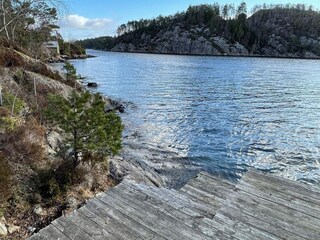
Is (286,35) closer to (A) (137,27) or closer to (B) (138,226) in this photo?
(A) (137,27)

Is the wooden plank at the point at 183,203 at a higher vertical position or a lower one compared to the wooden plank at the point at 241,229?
lower

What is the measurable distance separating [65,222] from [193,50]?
131339 millimetres

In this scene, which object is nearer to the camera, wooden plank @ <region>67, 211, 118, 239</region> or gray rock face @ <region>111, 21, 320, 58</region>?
wooden plank @ <region>67, 211, 118, 239</region>

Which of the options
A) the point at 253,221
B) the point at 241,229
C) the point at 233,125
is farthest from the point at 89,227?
the point at 233,125

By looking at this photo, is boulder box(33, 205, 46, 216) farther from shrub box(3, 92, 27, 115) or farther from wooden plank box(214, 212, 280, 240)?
shrub box(3, 92, 27, 115)

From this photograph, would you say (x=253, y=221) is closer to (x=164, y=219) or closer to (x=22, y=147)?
(x=164, y=219)

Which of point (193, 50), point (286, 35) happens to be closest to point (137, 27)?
point (193, 50)

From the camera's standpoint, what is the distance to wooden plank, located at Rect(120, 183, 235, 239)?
3.92m

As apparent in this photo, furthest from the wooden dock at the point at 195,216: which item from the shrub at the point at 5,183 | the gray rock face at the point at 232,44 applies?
the gray rock face at the point at 232,44

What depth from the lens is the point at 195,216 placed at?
435 centimetres

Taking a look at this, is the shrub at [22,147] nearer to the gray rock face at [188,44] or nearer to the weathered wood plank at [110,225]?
the weathered wood plank at [110,225]

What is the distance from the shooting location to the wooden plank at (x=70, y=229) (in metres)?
3.76

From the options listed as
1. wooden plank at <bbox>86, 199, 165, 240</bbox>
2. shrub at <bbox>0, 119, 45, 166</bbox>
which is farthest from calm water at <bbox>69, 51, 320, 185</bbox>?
wooden plank at <bbox>86, 199, 165, 240</bbox>

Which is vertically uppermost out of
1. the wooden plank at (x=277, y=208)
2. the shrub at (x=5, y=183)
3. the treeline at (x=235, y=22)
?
the treeline at (x=235, y=22)
